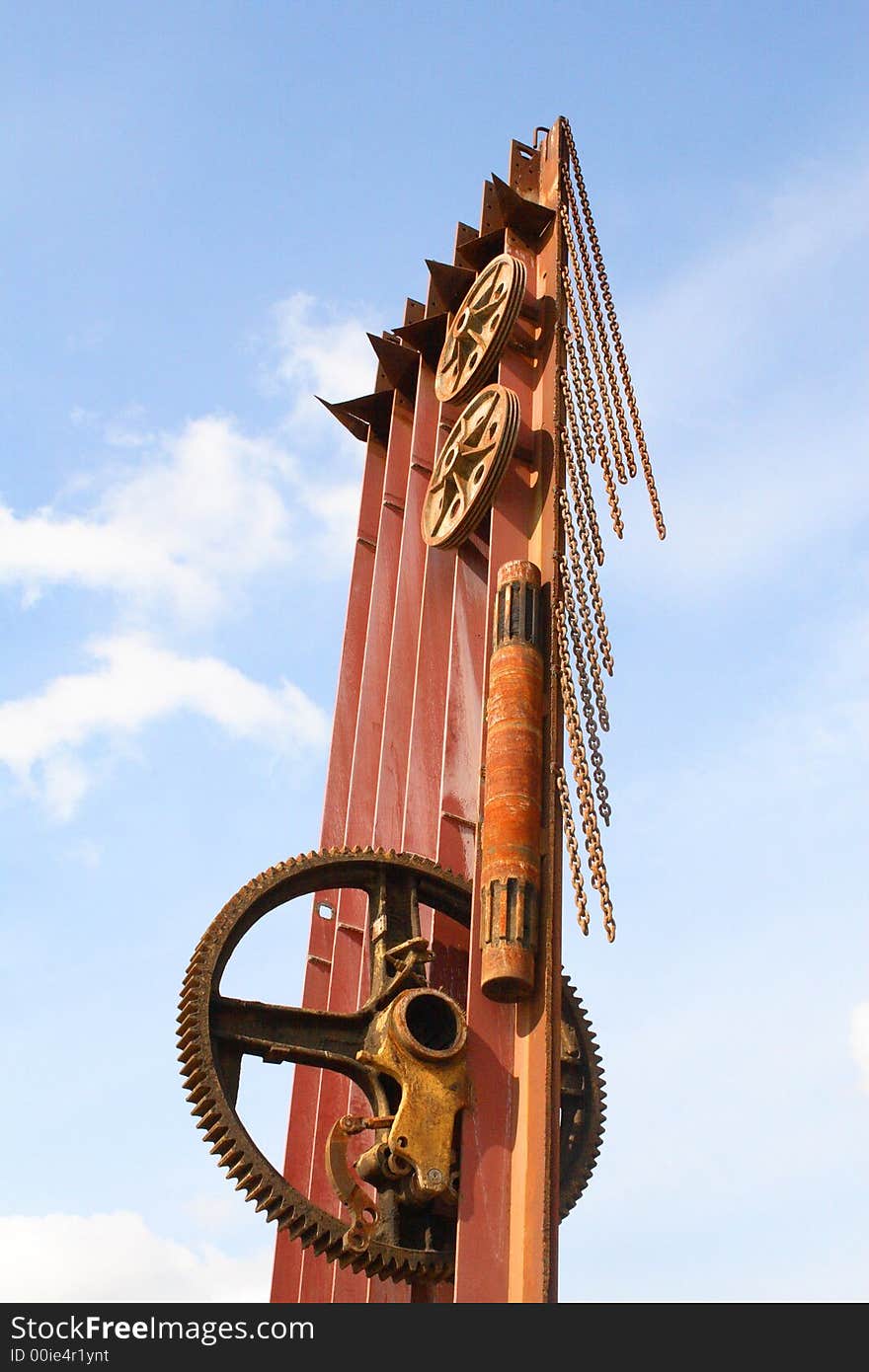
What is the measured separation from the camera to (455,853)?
1052cm

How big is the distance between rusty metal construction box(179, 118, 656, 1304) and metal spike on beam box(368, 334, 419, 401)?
0.02 m

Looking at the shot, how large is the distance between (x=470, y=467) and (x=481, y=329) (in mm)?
1320

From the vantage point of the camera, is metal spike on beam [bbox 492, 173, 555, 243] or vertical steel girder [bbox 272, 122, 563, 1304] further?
metal spike on beam [bbox 492, 173, 555, 243]

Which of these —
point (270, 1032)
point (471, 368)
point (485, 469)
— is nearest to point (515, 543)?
point (485, 469)

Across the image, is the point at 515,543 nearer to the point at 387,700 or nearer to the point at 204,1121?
the point at 387,700

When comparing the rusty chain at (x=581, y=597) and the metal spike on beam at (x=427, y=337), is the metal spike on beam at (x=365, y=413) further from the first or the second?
the rusty chain at (x=581, y=597)

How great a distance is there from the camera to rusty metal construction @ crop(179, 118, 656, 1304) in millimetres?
8656

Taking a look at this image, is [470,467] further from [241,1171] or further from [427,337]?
[241,1171]

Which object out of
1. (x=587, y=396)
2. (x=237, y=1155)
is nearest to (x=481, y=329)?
(x=587, y=396)

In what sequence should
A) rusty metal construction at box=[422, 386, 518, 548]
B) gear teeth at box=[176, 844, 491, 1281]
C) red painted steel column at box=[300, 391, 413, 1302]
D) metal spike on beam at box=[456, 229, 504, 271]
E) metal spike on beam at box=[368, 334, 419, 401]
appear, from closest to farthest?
gear teeth at box=[176, 844, 491, 1281]
rusty metal construction at box=[422, 386, 518, 548]
red painted steel column at box=[300, 391, 413, 1302]
metal spike on beam at box=[456, 229, 504, 271]
metal spike on beam at box=[368, 334, 419, 401]

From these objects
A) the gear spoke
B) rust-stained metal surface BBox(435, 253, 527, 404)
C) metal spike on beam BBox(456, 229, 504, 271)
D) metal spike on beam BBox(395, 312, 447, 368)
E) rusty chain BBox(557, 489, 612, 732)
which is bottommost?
the gear spoke

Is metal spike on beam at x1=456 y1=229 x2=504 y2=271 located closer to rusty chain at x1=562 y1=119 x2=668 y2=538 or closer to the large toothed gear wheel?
rusty chain at x1=562 y1=119 x2=668 y2=538

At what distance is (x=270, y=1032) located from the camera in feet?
30.1

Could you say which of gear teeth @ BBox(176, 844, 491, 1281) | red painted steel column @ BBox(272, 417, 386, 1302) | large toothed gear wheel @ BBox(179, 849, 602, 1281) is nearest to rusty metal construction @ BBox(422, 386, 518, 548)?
red painted steel column @ BBox(272, 417, 386, 1302)
